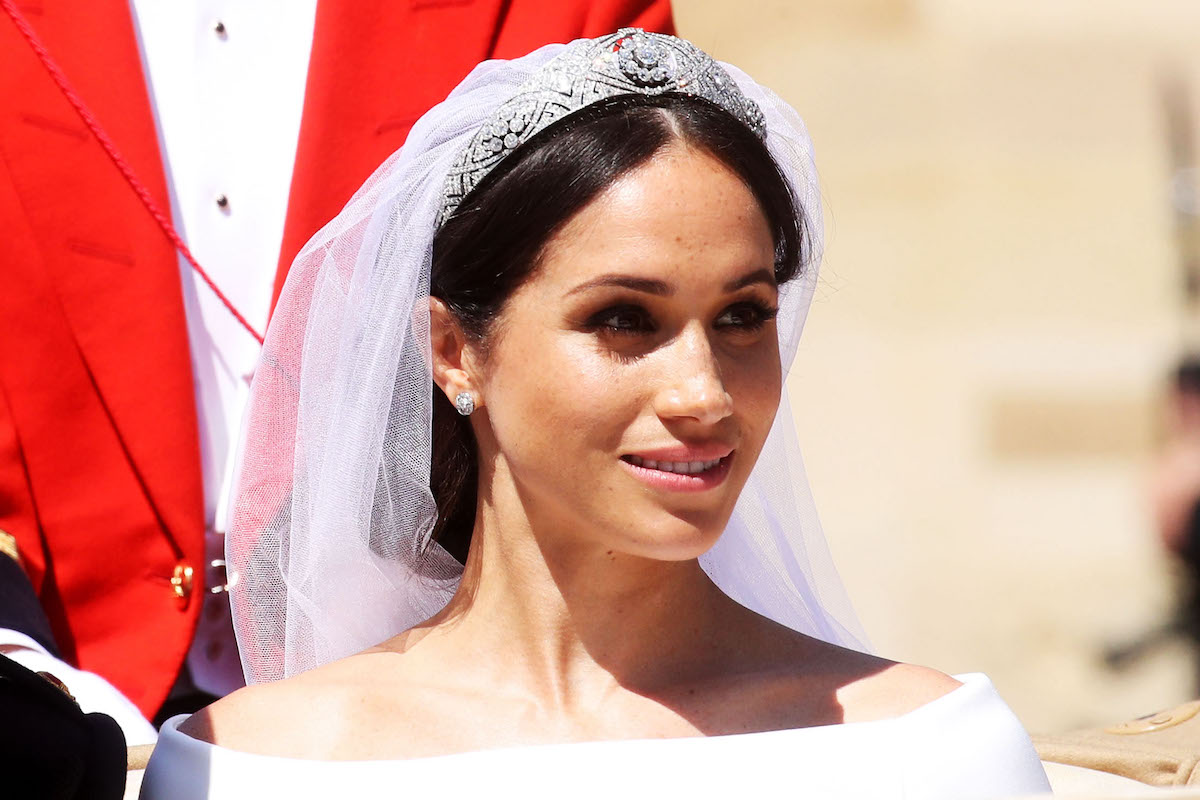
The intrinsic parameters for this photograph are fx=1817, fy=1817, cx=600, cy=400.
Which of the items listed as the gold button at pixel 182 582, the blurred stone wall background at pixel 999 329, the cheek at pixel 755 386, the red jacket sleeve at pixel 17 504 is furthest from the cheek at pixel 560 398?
the blurred stone wall background at pixel 999 329

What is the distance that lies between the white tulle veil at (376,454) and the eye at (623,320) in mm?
278

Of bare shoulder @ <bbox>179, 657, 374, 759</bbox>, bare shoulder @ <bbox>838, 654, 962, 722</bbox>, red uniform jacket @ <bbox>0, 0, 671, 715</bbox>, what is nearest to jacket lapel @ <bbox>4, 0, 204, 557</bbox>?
red uniform jacket @ <bbox>0, 0, 671, 715</bbox>

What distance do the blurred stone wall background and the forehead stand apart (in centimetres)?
300

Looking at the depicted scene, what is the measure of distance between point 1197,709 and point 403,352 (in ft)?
4.04

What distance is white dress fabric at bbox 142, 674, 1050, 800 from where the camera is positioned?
1.85 m

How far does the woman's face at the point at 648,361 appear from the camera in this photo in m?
1.89

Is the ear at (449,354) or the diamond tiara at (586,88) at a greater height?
the diamond tiara at (586,88)

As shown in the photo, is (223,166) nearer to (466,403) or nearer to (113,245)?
(113,245)

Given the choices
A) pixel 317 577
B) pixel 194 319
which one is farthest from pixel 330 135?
pixel 317 577

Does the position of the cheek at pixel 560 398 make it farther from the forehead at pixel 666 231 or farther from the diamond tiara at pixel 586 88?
the diamond tiara at pixel 586 88

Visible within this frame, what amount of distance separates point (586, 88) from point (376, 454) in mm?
503

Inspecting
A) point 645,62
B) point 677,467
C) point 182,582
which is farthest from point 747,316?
point 182,582

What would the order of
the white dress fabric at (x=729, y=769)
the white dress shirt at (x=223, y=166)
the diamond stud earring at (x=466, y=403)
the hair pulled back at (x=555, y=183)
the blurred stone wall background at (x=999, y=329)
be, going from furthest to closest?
the blurred stone wall background at (x=999, y=329), the white dress shirt at (x=223, y=166), the diamond stud earring at (x=466, y=403), the hair pulled back at (x=555, y=183), the white dress fabric at (x=729, y=769)

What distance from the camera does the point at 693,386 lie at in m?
1.87
